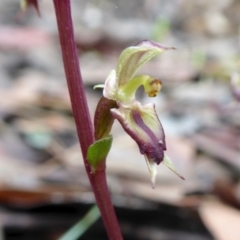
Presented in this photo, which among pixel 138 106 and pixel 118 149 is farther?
pixel 118 149

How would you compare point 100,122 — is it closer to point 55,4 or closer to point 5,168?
point 55,4

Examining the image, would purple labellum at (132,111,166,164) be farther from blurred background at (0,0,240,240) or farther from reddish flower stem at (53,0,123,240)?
blurred background at (0,0,240,240)

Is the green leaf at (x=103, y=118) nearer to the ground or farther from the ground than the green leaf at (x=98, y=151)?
farther from the ground

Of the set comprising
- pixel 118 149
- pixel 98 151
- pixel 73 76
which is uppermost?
pixel 73 76

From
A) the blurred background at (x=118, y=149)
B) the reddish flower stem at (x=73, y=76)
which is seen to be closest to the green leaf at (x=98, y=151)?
the reddish flower stem at (x=73, y=76)

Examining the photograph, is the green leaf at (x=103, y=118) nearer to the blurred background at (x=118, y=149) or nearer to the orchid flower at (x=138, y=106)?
the orchid flower at (x=138, y=106)

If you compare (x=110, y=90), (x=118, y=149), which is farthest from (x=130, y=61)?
(x=118, y=149)

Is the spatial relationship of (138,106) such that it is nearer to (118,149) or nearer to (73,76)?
(73,76)

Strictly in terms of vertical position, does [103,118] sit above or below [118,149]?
above
